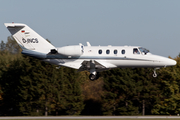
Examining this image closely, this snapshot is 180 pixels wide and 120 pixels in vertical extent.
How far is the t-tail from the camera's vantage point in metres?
34.8

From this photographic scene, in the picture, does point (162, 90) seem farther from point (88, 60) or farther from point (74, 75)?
point (88, 60)

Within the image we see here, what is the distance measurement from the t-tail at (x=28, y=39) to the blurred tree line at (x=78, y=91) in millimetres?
30735

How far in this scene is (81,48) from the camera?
32688 mm

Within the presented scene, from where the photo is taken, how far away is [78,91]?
70062 mm

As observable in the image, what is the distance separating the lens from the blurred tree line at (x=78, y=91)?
66188 mm

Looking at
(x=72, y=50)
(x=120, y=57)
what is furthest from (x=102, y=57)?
(x=72, y=50)

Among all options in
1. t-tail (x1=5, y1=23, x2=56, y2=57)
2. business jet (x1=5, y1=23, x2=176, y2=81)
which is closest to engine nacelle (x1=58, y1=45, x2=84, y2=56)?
business jet (x1=5, y1=23, x2=176, y2=81)

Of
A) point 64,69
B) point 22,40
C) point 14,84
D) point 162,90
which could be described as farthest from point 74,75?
point 22,40

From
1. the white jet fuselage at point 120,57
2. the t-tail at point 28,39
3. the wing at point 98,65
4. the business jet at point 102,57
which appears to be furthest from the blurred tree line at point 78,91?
the white jet fuselage at point 120,57

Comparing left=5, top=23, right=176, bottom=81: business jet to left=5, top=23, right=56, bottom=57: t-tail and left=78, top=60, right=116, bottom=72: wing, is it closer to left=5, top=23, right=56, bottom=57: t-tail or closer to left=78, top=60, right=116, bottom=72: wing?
left=78, top=60, right=116, bottom=72: wing

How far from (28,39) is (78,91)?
119ft

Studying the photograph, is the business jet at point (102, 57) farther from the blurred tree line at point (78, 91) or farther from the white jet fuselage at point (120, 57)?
the blurred tree line at point (78, 91)

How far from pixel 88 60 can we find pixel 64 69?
1497 inches

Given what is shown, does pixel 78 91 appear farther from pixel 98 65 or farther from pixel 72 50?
pixel 72 50
